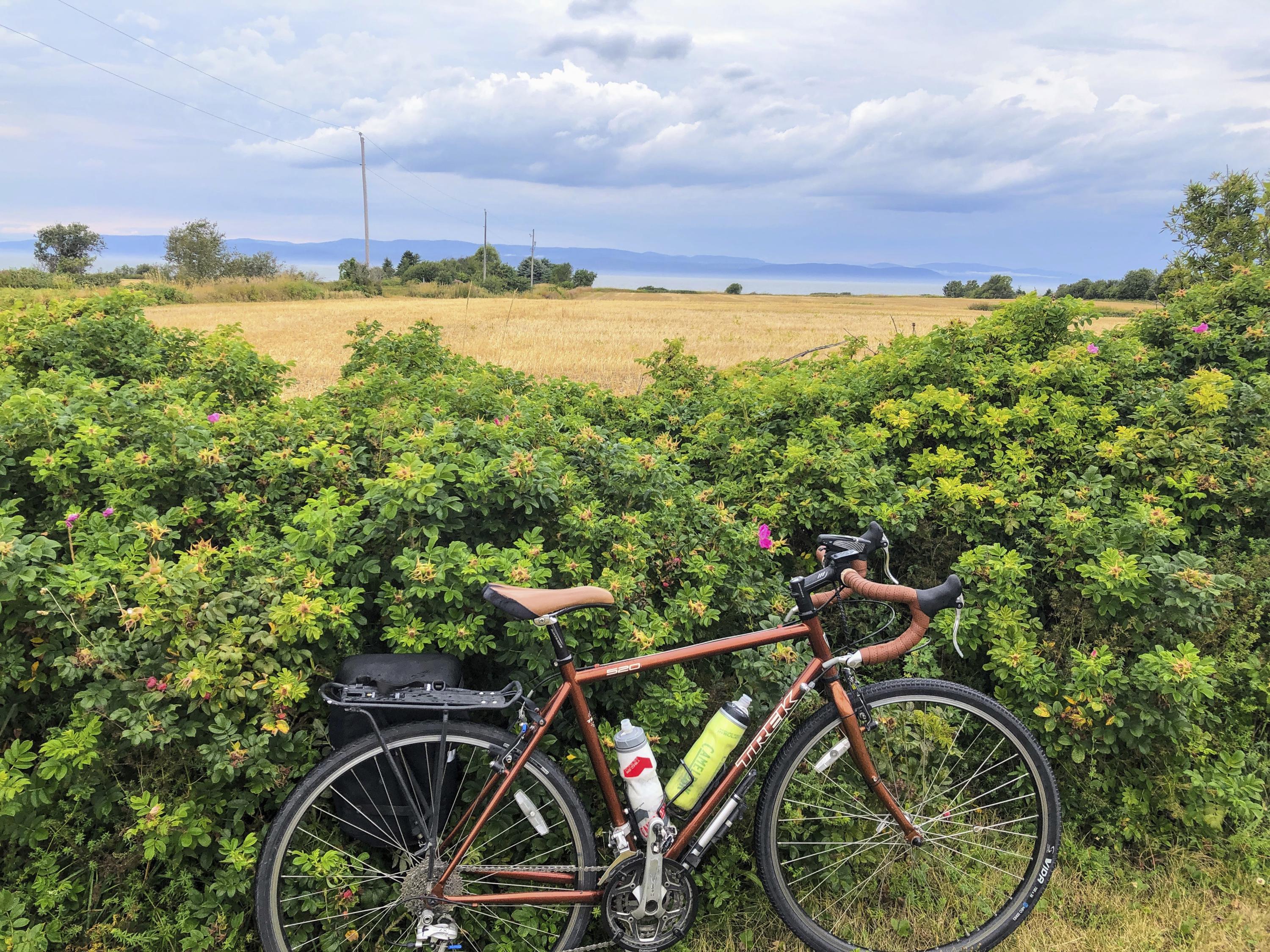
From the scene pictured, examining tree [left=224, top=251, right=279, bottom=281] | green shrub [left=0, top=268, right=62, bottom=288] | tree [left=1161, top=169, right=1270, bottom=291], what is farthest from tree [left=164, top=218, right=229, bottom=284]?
tree [left=1161, top=169, right=1270, bottom=291]

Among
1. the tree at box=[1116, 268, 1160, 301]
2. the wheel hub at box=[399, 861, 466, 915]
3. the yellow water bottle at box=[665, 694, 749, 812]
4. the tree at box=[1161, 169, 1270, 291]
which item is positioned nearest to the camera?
the wheel hub at box=[399, 861, 466, 915]

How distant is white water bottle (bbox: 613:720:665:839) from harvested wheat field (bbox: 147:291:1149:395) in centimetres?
432

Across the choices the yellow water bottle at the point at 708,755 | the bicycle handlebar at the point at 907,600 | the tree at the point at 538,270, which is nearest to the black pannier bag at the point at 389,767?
the yellow water bottle at the point at 708,755

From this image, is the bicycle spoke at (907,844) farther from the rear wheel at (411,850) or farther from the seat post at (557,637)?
the seat post at (557,637)

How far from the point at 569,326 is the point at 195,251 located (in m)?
47.4

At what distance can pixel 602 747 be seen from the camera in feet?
8.39

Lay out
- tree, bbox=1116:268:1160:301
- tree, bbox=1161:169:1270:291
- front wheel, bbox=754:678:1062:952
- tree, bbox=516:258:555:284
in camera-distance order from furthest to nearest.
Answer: tree, bbox=516:258:555:284
tree, bbox=1116:268:1160:301
tree, bbox=1161:169:1270:291
front wheel, bbox=754:678:1062:952

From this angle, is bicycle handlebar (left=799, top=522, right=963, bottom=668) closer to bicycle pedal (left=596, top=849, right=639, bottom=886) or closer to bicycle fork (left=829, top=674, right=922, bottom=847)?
bicycle fork (left=829, top=674, right=922, bottom=847)

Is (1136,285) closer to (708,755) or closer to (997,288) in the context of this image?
(997,288)

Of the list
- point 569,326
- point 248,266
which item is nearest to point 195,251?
point 248,266

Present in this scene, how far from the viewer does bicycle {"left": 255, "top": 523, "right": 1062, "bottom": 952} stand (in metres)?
2.39

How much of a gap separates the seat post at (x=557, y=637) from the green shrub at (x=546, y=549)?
0.35 meters

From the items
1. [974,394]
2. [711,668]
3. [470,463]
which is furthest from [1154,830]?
[470,463]

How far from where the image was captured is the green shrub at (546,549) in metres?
2.54
